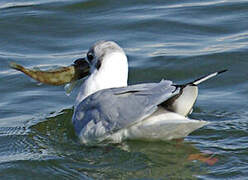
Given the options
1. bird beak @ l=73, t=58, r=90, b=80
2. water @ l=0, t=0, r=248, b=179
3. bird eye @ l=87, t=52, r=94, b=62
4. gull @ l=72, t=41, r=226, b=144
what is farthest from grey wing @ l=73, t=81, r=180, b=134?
bird beak @ l=73, t=58, r=90, b=80

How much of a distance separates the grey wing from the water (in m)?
0.38

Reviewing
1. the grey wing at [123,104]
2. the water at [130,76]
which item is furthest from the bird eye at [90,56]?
the water at [130,76]

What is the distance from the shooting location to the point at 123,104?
7.37 meters

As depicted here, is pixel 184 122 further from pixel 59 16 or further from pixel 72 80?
pixel 59 16

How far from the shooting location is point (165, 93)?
7.07 m

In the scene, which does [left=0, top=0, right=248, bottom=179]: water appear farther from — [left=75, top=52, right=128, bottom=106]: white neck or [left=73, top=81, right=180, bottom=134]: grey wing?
[left=75, top=52, right=128, bottom=106]: white neck

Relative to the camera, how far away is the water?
23.6 ft

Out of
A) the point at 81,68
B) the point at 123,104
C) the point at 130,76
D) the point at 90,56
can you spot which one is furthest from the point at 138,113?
the point at 130,76

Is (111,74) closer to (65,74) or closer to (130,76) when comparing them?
(65,74)

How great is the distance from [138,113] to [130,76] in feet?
10.7

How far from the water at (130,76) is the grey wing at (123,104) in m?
0.38

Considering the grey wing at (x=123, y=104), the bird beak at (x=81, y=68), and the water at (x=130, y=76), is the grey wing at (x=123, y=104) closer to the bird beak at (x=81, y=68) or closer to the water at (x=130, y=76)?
the water at (x=130, y=76)

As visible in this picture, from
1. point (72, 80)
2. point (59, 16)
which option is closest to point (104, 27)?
point (59, 16)

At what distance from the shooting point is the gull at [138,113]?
23.3 feet
